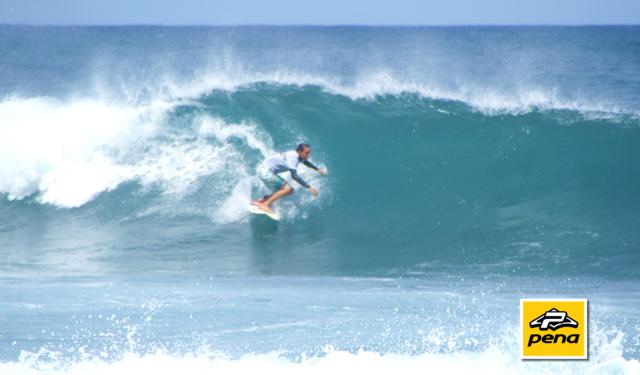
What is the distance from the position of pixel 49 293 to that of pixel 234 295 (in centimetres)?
184

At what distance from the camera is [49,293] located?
8.73 m

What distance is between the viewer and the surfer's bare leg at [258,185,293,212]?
1148 cm

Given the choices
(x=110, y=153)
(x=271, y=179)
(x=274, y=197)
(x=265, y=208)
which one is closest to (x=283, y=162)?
(x=271, y=179)

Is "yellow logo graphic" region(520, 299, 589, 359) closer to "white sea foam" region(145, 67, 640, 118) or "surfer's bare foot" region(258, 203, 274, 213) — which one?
"surfer's bare foot" region(258, 203, 274, 213)

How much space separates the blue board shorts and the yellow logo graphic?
551cm

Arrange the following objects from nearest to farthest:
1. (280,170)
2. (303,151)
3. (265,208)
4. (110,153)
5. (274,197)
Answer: (303,151), (280,170), (274,197), (265,208), (110,153)

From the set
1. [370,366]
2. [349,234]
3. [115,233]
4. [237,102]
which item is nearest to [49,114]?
[237,102]

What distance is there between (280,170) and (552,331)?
18.5ft

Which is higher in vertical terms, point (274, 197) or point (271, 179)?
point (271, 179)

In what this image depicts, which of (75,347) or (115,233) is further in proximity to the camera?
(115,233)

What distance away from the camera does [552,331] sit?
6.39 metres

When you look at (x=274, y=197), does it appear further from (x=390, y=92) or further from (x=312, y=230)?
(x=390, y=92)

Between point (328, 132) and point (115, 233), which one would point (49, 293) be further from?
point (328, 132)

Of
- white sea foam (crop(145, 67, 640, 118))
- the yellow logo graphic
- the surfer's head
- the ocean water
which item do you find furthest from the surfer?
the yellow logo graphic
